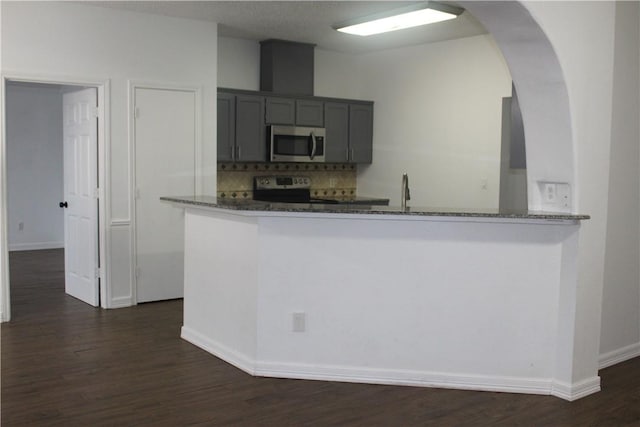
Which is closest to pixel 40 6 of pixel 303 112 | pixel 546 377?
pixel 303 112

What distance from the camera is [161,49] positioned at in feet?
19.7

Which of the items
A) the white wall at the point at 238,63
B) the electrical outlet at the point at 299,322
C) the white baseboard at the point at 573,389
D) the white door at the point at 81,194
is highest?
the white wall at the point at 238,63

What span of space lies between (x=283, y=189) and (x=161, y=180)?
6.07 feet

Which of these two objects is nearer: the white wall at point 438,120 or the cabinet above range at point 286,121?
the white wall at point 438,120

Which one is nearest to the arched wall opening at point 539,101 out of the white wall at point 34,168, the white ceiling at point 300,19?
the white ceiling at point 300,19

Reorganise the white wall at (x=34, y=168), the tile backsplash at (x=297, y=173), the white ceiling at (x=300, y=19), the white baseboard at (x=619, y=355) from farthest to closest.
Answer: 1. the white wall at (x=34, y=168)
2. the tile backsplash at (x=297, y=173)
3. the white ceiling at (x=300, y=19)
4. the white baseboard at (x=619, y=355)

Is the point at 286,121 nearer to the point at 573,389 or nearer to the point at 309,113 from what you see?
the point at 309,113

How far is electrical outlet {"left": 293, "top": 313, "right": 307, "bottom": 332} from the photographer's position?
13.4 feet

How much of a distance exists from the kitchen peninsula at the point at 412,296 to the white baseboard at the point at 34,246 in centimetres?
621

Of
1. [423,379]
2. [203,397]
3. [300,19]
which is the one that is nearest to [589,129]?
[423,379]

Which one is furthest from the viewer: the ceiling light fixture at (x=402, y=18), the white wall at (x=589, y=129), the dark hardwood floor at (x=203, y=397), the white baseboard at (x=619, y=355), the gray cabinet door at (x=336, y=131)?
the gray cabinet door at (x=336, y=131)

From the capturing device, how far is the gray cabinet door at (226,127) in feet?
22.4

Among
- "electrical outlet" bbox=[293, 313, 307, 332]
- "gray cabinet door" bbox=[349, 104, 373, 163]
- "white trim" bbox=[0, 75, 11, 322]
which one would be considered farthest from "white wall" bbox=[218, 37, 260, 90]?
"electrical outlet" bbox=[293, 313, 307, 332]

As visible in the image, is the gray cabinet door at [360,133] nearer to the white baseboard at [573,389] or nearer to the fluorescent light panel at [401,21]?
the fluorescent light panel at [401,21]
